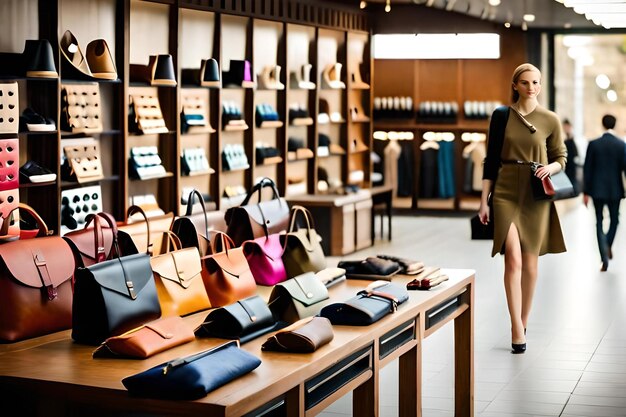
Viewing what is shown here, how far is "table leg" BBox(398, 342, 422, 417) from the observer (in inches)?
178

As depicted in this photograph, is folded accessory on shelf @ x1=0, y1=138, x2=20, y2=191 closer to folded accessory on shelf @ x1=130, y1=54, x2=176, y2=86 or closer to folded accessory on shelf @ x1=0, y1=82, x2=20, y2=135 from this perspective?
folded accessory on shelf @ x1=0, y1=82, x2=20, y2=135

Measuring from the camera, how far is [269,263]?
4949 mm

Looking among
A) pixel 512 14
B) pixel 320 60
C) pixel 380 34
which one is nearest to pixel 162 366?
pixel 320 60

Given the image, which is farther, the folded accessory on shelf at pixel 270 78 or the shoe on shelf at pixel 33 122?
the folded accessory on shelf at pixel 270 78

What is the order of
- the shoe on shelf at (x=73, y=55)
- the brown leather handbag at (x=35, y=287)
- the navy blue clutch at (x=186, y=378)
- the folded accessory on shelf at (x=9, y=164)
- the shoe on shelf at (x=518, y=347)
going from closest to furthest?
the navy blue clutch at (x=186, y=378), the brown leather handbag at (x=35, y=287), the shoe on shelf at (x=518, y=347), the folded accessory on shelf at (x=9, y=164), the shoe on shelf at (x=73, y=55)

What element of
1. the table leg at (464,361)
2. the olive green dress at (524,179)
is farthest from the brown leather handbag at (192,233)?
the olive green dress at (524,179)

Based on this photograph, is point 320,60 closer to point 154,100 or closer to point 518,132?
point 154,100

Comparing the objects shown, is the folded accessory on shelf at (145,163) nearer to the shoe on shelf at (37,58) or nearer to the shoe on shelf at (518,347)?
the shoe on shelf at (37,58)

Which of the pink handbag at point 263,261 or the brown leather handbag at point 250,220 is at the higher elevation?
the brown leather handbag at point 250,220

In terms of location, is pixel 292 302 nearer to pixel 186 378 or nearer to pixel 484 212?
pixel 186 378

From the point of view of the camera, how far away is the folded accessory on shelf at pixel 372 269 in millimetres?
4957

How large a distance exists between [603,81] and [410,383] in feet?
59.0

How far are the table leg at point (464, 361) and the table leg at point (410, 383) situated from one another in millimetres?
728

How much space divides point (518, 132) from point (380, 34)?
36.2 ft
